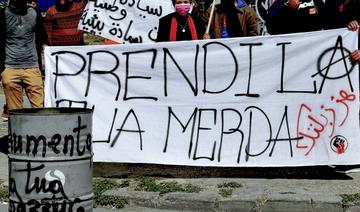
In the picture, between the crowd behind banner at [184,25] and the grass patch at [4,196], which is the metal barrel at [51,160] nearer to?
the grass patch at [4,196]

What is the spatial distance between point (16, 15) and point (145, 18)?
1.42 m

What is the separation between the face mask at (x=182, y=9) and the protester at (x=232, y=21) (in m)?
0.38

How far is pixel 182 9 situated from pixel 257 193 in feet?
6.93

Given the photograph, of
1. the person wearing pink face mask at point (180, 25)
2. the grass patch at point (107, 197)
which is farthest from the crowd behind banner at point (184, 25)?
the grass patch at point (107, 197)

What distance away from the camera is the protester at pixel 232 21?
25.5 feet

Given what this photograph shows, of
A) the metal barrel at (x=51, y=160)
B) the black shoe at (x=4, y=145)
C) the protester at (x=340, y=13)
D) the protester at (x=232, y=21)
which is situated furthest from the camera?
the black shoe at (x=4, y=145)

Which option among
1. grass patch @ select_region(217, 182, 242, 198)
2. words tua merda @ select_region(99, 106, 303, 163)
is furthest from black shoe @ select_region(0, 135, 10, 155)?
grass patch @ select_region(217, 182, 242, 198)

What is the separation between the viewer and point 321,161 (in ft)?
22.5

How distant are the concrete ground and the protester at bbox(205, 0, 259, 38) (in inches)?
55.6

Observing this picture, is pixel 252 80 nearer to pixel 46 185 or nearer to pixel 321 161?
pixel 321 161

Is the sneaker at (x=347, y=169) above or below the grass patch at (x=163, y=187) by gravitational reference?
above

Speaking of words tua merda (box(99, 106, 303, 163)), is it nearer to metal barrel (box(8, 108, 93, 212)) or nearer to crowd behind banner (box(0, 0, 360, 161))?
crowd behind banner (box(0, 0, 360, 161))

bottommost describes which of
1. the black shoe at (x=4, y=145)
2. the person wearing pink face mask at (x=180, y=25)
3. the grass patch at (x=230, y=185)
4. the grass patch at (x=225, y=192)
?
the grass patch at (x=225, y=192)

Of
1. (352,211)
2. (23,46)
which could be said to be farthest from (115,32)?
(352,211)
